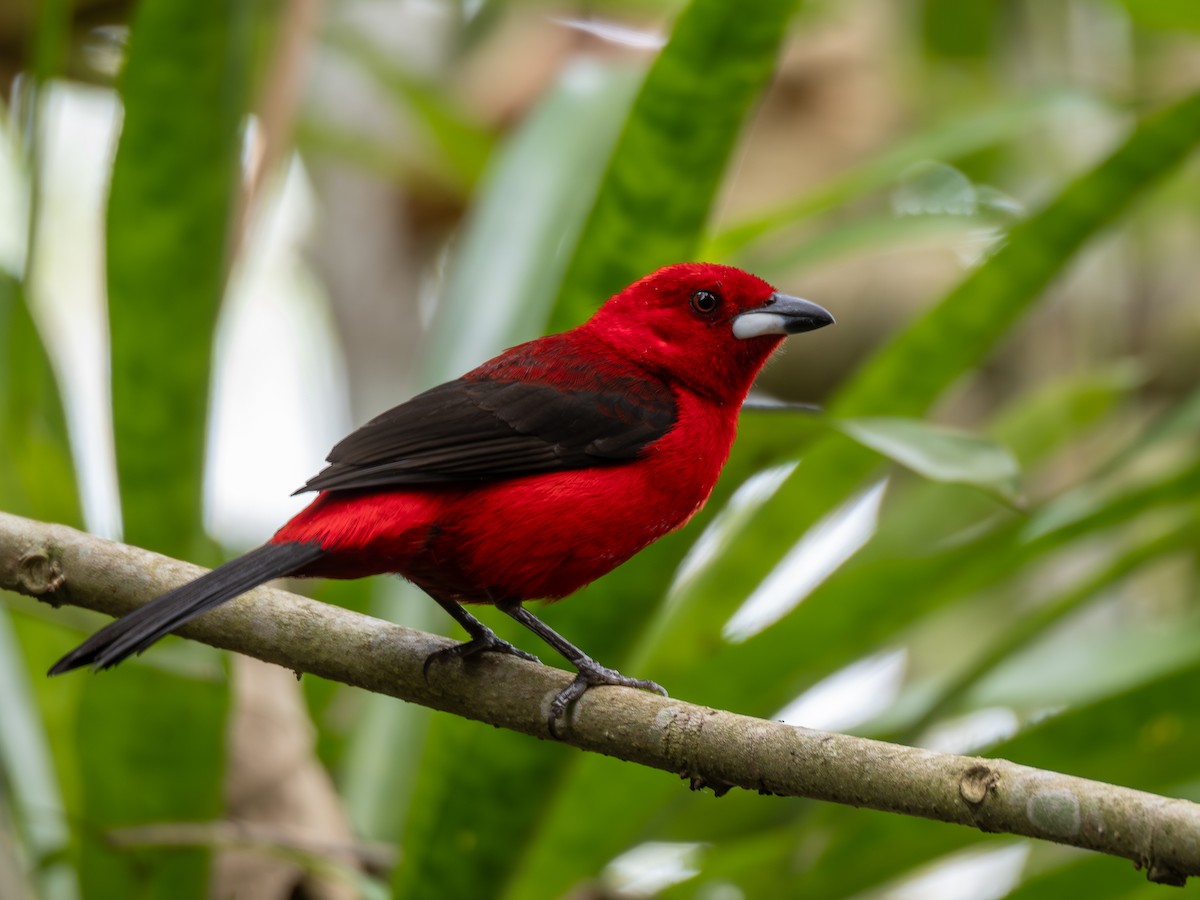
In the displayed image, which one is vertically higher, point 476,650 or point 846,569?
point 476,650

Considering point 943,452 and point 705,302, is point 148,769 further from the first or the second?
point 943,452

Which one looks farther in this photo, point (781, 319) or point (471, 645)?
point (781, 319)

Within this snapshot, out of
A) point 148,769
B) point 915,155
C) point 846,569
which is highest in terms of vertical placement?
point 915,155

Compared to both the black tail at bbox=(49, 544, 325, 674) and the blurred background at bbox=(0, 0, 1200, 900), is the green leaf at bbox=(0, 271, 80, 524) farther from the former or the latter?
the black tail at bbox=(49, 544, 325, 674)

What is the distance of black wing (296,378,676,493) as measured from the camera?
238 centimetres

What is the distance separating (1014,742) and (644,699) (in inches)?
52.9

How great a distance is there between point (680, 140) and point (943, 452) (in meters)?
0.75

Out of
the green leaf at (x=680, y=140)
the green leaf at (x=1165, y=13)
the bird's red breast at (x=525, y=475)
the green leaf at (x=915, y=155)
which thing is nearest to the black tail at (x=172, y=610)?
the bird's red breast at (x=525, y=475)

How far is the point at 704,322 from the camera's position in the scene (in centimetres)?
293

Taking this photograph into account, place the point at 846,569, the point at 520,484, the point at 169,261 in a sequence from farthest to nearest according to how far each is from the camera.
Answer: the point at 846,569 < the point at 169,261 < the point at 520,484

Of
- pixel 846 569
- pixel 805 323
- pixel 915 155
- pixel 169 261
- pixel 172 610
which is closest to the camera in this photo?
pixel 172 610

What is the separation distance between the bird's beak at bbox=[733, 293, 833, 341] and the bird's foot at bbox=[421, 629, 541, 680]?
0.87m

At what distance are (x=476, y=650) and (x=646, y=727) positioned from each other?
0.50 meters

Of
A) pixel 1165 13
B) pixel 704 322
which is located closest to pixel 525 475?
pixel 704 322
